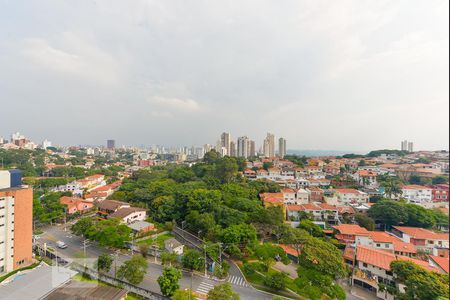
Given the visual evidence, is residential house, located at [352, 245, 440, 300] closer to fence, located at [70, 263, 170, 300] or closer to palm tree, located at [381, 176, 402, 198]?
fence, located at [70, 263, 170, 300]

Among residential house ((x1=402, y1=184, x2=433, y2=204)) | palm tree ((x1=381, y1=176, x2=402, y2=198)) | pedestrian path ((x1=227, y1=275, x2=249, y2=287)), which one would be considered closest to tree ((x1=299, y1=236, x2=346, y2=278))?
pedestrian path ((x1=227, y1=275, x2=249, y2=287))

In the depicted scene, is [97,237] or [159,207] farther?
[159,207]

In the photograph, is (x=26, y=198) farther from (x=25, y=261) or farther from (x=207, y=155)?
(x=207, y=155)

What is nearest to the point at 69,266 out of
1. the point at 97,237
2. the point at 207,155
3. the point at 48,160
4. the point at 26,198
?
the point at 97,237

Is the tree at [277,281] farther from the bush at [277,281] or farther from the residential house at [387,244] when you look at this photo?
the residential house at [387,244]

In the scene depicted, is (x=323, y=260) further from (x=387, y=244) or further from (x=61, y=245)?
(x=61, y=245)

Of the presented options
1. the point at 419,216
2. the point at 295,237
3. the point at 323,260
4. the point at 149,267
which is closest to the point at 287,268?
the point at 295,237
